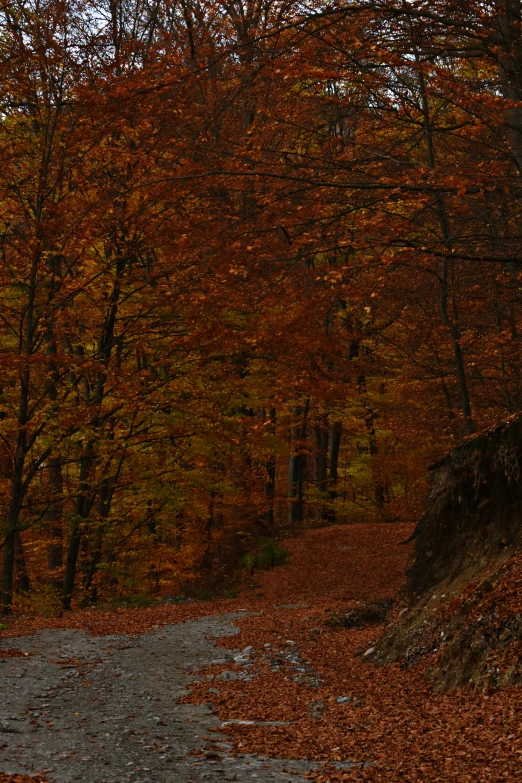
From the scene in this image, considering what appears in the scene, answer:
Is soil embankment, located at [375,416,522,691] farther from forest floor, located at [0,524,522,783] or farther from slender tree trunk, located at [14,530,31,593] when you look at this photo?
slender tree trunk, located at [14,530,31,593]

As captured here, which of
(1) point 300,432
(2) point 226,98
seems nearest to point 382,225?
(2) point 226,98

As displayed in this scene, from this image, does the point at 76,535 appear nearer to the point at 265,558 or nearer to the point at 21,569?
the point at 265,558

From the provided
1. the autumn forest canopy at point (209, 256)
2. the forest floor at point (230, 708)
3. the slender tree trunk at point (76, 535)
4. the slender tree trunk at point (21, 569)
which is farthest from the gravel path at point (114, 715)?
the slender tree trunk at point (21, 569)

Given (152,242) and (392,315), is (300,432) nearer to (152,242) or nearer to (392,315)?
(392,315)

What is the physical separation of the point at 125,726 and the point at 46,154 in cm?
1108

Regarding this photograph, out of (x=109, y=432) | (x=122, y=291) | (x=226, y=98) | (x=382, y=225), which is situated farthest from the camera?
(x=122, y=291)

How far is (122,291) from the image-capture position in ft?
53.8

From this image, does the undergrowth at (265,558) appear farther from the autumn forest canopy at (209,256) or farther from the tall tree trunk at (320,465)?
the tall tree trunk at (320,465)

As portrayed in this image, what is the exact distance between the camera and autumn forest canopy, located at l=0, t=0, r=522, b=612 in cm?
873

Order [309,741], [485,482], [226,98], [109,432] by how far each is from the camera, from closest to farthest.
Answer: [309,741]
[226,98]
[485,482]
[109,432]

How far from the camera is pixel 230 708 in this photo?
7621 millimetres

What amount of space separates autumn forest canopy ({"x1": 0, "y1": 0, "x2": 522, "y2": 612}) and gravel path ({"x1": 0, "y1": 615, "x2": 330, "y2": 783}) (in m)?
3.32

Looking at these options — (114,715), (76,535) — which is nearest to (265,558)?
(76,535)

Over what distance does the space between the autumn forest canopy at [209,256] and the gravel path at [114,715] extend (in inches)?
131
